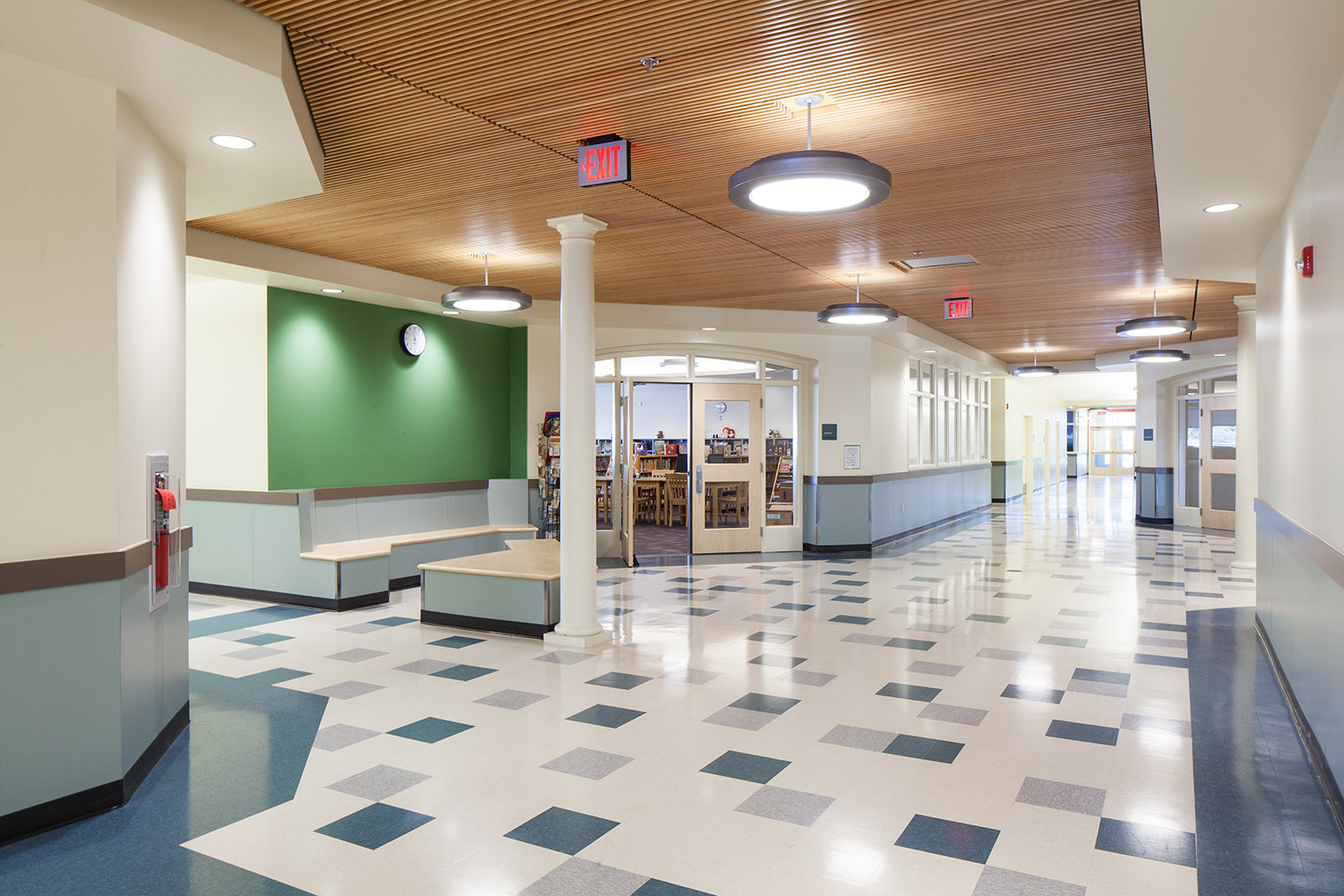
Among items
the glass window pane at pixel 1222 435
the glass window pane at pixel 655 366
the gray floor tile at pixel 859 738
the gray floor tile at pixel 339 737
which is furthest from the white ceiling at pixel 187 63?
the glass window pane at pixel 1222 435

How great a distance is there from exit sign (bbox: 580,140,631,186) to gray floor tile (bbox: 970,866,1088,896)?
11.6 feet

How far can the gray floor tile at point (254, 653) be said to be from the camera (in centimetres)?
579

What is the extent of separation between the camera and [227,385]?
8.01 metres

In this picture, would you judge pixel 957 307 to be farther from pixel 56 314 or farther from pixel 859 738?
pixel 56 314

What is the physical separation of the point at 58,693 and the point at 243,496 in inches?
194

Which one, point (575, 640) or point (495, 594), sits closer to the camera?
point (575, 640)

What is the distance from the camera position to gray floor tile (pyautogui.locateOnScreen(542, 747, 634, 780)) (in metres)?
3.72

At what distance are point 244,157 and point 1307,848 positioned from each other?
534 cm

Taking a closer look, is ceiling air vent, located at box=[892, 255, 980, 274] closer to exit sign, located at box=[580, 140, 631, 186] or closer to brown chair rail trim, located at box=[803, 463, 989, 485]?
brown chair rail trim, located at box=[803, 463, 989, 485]

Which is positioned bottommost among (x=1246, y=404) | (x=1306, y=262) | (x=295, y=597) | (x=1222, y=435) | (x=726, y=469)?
(x=295, y=597)

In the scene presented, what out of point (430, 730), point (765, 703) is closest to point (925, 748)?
point (765, 703)

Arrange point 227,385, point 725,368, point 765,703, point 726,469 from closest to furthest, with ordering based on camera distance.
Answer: point 765,703 → point 227,385 → point 726,469 → point 725,368

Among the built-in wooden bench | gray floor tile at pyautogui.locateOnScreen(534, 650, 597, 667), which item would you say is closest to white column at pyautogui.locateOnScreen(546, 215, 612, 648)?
gray floor tile at pyautogui.locateOnScreen(534, 650, 597, 667)

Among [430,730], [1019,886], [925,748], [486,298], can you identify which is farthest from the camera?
[486,298]
